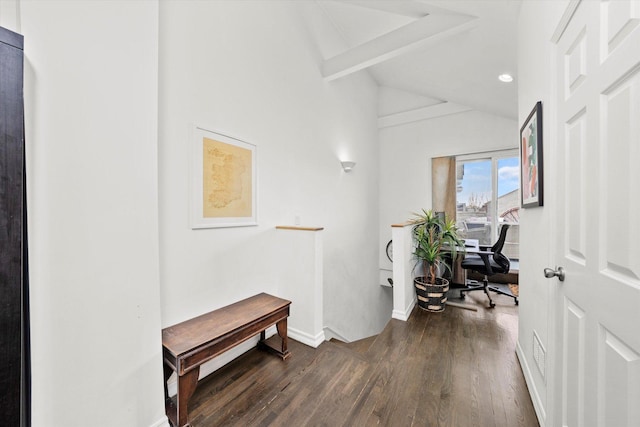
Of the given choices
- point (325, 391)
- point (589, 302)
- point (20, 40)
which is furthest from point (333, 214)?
point (20, 40)

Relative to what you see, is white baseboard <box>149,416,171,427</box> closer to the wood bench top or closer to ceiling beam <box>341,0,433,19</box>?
the wood bench top

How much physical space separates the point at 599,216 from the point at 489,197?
386 cm

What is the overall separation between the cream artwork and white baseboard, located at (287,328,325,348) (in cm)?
122

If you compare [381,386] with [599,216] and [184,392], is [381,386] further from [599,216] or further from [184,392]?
[599,216]

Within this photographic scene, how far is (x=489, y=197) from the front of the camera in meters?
4.22

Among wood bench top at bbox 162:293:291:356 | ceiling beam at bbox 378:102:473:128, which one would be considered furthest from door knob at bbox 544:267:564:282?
ceiling beam at bbox 378:102:473:128

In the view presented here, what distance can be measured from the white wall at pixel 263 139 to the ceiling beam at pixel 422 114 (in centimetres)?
80

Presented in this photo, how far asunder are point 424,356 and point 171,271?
6.89 ft

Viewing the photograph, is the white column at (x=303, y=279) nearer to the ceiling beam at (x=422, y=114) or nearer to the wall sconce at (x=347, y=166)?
the wall sconce at (x=347, y=166)

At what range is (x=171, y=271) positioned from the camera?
1.72 meters

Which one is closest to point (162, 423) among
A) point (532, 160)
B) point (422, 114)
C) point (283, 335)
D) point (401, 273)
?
point (283, 335)

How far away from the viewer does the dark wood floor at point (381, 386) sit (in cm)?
150

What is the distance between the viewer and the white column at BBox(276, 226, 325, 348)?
2.33m

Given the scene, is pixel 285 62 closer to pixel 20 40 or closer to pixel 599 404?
pixel 20 40
